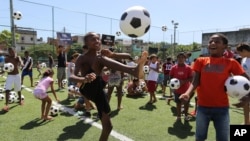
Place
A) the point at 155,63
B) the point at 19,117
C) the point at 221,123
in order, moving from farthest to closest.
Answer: the point at 155,63 → the point at 19,117 → the point at 221,123

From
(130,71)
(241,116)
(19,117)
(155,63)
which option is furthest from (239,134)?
(155,63)

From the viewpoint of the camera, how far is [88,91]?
454cm

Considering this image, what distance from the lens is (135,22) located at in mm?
5988

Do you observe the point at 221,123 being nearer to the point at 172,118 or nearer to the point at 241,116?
the point at 172,118

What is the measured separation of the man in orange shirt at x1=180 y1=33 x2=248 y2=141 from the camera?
3.84 meters

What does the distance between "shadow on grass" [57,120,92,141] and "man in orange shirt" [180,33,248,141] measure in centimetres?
284

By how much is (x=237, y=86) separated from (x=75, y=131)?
384 centimetres

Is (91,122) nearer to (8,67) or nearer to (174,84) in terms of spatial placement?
(174,84)

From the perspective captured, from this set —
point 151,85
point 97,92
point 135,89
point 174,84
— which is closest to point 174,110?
point 151,85

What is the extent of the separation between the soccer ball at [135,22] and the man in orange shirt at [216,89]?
7.63 ft

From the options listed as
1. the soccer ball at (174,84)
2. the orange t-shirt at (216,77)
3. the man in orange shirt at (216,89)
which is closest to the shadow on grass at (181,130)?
the soccer ball at (174,84)

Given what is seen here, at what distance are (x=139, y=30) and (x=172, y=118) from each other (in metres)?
2.91

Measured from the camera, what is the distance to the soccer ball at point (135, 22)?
600 centimetres

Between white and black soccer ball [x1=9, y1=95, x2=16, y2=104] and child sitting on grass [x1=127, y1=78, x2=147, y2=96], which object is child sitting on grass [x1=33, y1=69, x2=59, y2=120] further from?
child sitting on grass [x1=127, y1=78, x2=147, y2=96]
